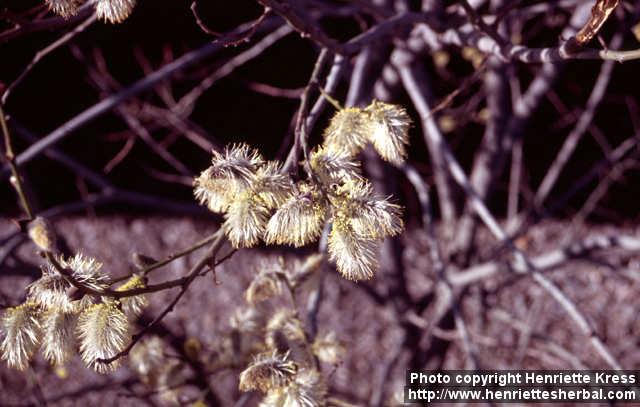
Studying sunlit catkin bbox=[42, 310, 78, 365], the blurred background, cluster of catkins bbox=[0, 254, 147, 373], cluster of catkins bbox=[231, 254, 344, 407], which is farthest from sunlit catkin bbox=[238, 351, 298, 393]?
the blurred background

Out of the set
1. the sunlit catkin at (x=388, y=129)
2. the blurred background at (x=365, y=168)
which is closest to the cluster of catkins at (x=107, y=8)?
the sunlit catkin at (x=388, y=129)

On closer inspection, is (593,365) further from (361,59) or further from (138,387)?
(138,387)

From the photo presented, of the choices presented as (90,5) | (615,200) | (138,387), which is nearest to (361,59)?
(90,5)

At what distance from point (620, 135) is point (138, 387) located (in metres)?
4.42

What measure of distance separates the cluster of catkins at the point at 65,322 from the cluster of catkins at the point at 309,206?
0.32m

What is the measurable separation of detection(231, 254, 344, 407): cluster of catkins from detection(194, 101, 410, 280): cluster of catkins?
38 centimetres

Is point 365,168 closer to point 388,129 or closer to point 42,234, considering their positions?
point 388,129

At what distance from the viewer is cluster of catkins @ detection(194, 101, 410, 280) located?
3.76ft

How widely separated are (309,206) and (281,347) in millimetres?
666

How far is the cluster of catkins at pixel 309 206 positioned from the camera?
115 cm

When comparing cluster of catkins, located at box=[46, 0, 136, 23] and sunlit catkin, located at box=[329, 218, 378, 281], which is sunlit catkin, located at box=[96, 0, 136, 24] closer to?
cluster of catkins, located at box=[46, 0, 136, 23]

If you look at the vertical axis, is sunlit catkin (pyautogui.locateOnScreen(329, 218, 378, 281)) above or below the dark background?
below

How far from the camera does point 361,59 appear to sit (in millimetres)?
2398

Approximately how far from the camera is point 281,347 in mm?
1636
